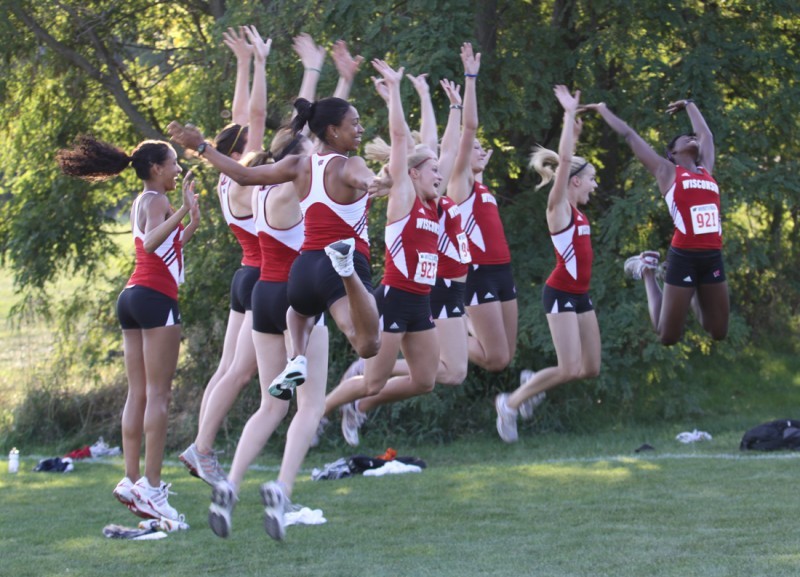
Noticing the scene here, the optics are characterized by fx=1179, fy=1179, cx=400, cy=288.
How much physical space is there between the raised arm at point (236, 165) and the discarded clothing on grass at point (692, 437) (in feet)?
25.2

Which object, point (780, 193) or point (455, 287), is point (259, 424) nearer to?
point (455, 287)

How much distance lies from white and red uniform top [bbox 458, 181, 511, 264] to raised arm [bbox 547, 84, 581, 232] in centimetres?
44

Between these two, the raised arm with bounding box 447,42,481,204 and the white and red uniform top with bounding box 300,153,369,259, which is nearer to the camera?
the white and red uniform top with bounding box 300,153,369,259

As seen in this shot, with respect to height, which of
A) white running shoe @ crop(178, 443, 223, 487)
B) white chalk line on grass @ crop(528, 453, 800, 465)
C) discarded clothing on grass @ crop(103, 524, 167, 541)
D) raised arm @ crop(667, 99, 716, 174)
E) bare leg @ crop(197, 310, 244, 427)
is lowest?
white chalk line on grass @ crop(528, 453, 800, 465)

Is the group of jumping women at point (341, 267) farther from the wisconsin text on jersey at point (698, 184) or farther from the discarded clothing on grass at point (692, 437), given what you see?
the discarded clothing on grass at point (692, 437)

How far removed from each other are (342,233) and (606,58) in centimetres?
729

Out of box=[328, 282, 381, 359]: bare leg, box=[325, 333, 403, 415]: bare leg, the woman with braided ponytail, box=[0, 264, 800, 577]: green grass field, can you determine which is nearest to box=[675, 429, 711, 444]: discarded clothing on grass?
→ box=[0, 264, 800, 577]: green grass field

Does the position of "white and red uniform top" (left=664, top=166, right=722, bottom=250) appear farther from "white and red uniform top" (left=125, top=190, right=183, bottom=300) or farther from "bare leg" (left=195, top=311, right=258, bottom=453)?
"white and red uniform top" (left=125, top=190, right=183, bottom=300)

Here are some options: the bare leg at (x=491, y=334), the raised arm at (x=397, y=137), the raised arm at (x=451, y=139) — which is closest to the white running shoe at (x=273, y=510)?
the raised arm at (x=397, y=137)

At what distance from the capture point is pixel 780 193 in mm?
12391

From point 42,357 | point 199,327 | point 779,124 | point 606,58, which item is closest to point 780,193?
point 779,124

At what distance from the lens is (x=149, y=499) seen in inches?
300

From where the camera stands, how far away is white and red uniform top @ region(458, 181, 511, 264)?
912 cm

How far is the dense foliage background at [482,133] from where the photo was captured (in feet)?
41.7
